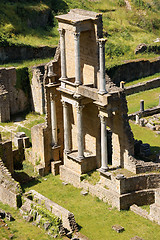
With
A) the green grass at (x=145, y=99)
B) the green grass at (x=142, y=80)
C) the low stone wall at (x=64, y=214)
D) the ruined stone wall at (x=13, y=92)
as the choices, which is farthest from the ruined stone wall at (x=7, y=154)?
the green grass at (x=142, y=80)

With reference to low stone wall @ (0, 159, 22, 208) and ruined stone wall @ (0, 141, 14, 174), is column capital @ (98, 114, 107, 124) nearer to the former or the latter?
low stone wall @ (0, 159, 22, 208)

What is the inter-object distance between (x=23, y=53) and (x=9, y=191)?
2120cm

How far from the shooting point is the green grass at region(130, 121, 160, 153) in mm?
34388

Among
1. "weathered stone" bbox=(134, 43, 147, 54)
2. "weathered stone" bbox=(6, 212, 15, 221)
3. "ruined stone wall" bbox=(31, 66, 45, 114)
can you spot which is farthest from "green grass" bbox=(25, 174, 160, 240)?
"weathered stone" bbox=(134, 43, 147, 54)

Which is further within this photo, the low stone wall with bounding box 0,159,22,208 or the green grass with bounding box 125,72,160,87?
the green grass with bounding box 125,72,160,87

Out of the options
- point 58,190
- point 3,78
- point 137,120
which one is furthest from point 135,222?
point 3,78

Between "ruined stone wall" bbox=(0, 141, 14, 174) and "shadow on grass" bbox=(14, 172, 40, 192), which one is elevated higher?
"ruined stone wall" bbox=(0, 141, 14, 174)

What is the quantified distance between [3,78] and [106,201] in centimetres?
1494

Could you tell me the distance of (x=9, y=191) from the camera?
86.3 ft

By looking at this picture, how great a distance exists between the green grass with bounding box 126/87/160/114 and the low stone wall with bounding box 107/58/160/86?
9.13ft

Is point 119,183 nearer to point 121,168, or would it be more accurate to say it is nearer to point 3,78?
point 121,168

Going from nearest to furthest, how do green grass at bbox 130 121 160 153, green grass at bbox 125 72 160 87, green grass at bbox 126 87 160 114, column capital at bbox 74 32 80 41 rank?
1. column capital at bbox 74 32 80 41
2. green grass at bbox 130 121 160 153
3. green grass at bbox 126 87 160 114
4. green grass at bbox 125 72 160 87

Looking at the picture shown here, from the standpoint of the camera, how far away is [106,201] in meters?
27.4

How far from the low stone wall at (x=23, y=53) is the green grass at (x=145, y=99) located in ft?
25.3
